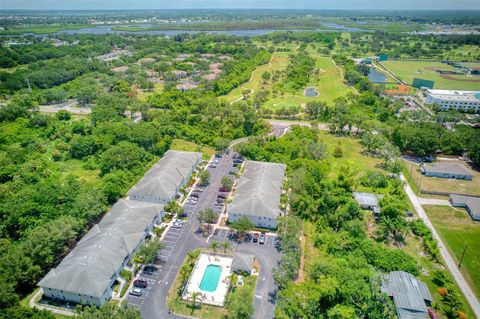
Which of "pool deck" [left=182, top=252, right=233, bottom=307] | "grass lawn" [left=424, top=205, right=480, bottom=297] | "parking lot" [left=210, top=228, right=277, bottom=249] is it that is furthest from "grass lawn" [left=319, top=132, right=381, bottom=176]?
"pool deck" [left=182, top=252, right=233, bottom=307]

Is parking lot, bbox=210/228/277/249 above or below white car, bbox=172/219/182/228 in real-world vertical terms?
below

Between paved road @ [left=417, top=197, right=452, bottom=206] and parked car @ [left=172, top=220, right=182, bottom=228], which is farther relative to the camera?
paved road @ [left=417, top=197, right=452, bottom=206]

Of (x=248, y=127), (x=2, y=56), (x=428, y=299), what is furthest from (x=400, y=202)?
(x=2, y=56)

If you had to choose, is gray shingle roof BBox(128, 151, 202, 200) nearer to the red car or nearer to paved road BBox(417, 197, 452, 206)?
the red car

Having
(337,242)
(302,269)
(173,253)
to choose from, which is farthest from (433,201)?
(173,253)

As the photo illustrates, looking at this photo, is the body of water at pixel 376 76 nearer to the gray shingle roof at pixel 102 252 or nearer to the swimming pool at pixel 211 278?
the gray shingle roof at pixel 102 252

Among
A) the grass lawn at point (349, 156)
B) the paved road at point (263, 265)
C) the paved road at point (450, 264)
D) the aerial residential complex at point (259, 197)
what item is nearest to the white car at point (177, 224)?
the paved road at point (263, 265)

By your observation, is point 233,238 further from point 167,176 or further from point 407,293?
point 407,293
